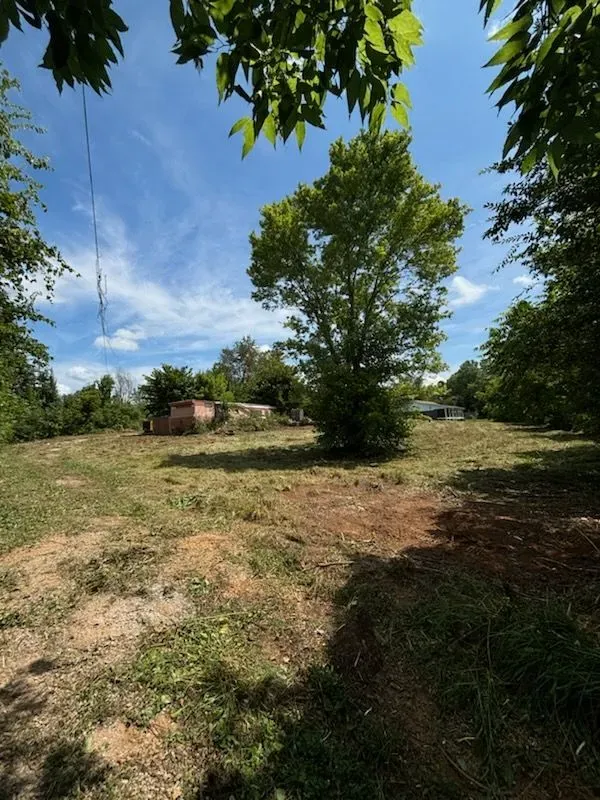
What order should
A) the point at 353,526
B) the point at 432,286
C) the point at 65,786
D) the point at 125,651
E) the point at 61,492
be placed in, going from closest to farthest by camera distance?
the point at 65,786
the point at 125,651
the point at 353,526
the point at 61,492
the point at 432,286

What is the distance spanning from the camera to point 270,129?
1456mm

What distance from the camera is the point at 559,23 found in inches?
45.8

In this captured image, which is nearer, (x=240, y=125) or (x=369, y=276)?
(x=240, y=125)

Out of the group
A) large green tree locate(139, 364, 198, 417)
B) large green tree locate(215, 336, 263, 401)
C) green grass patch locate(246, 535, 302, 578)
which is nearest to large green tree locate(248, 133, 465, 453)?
green grass patch locate(246, 535, 302, 578)

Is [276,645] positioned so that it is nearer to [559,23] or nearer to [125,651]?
[125,651]

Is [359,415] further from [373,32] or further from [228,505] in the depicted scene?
[373,32]

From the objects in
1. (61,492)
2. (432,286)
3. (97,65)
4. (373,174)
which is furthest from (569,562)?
(373,174)

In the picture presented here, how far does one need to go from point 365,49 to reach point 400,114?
305 millimetres

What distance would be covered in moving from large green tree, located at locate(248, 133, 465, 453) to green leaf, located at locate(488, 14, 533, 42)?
7.90 m

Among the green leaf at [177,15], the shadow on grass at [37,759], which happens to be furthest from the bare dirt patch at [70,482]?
the green leaf at [177,15]

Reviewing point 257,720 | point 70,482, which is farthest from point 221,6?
point 70,482

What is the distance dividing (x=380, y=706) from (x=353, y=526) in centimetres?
222

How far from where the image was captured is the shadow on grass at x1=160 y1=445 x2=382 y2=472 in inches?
320

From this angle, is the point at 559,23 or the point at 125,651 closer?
the point at 559,23
